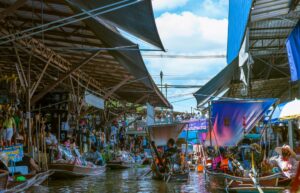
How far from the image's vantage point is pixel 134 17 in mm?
7137

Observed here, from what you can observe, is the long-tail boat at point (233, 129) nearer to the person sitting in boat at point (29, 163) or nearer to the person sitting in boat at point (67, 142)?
the person sitting in boat at point (29, 163)

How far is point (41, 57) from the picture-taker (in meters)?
13.9

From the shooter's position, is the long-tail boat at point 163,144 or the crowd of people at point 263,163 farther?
the long-tail boat at point 163,144

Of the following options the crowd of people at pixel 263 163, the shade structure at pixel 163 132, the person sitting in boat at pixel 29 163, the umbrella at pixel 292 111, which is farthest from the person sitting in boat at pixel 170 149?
the person sitting in boat at pixel 29 163

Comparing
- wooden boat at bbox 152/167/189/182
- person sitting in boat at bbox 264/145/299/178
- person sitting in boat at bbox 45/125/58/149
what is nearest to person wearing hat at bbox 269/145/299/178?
person sitting in boat at bbox 264/145/299/178

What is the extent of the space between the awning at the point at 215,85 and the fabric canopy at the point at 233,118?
805 mm

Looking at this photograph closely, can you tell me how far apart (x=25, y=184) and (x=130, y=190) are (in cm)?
320

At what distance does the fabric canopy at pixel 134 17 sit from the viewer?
22.4 feet

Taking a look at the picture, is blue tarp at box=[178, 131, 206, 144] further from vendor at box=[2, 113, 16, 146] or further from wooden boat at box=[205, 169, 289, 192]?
vendor at box=[2, 113, 16, 146]

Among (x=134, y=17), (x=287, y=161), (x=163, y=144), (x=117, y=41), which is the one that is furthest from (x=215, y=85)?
(x=134, y=17)

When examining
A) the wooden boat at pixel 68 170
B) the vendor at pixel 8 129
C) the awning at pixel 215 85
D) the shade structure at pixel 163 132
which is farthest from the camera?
the shade structure at pixel 163 132

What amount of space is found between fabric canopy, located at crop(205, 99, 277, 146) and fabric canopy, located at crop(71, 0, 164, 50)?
4.47 metres

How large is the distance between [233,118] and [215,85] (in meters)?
1.14

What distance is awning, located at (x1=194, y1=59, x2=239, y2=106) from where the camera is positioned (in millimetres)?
11648
